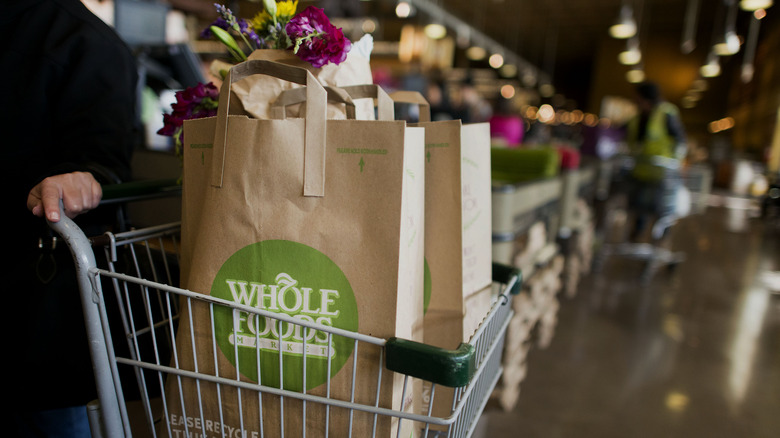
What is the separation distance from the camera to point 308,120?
713 mm

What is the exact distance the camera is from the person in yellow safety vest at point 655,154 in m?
3.99

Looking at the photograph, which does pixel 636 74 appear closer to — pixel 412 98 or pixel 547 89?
pixel 547 89

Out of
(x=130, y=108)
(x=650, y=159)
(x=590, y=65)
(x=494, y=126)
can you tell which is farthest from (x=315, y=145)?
(x=590, y=65)

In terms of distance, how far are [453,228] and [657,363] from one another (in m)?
2.29

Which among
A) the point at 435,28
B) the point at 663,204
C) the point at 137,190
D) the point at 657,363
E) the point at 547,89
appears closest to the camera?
the point at 137,190

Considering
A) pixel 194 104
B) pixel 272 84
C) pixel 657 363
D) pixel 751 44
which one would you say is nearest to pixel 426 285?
pixel 272 84

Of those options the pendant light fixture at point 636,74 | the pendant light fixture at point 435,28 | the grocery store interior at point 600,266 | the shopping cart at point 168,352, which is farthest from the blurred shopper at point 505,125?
the pendant light fixture at point 636,74

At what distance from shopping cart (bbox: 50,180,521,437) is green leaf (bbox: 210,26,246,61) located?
1.21ft

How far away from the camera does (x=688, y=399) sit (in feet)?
7.28

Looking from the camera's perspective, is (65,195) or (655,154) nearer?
(65,195)

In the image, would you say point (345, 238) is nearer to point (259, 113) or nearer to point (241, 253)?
point (241, 253)

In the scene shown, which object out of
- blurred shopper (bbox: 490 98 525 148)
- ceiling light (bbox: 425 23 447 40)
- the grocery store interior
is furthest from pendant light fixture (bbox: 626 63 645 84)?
blurred shopper (bbox: 490 98 525 148)

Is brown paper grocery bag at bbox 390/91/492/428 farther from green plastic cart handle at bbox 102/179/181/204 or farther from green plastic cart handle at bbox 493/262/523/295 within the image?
green plastic cart handle at bbox 102/179/181/204

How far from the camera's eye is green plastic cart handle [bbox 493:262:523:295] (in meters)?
1.08
